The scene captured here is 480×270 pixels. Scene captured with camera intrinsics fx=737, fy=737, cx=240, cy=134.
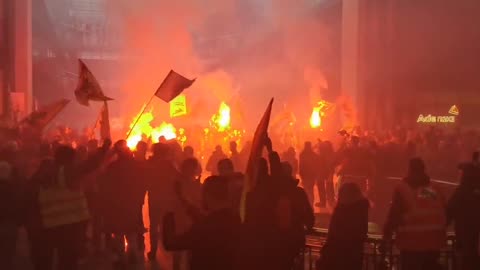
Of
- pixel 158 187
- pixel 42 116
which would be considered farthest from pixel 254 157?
pixel 42 116

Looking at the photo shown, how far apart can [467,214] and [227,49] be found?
35994mm

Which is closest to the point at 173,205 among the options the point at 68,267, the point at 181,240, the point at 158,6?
the point at 68,267

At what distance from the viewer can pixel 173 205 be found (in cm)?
796

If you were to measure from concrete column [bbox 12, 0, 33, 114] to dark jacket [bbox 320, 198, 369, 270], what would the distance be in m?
17.7

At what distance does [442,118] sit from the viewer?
26.3 meters

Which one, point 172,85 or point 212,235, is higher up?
point 172,85

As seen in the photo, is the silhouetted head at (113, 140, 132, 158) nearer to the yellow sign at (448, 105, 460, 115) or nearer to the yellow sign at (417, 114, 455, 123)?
the yellow sign at (448, 105, 460, 115)

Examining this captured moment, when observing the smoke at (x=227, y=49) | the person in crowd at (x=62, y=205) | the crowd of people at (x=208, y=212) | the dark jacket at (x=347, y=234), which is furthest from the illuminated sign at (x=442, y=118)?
the person in crowd at (x=62, y=205)

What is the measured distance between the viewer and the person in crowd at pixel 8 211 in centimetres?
618

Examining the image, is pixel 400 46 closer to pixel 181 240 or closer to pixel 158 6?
pixel 158 6

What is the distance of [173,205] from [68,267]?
172 centimetres

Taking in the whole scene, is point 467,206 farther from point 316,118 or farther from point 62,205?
point 316,118

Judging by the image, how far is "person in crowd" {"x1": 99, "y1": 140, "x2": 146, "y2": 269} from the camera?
26.1 feet

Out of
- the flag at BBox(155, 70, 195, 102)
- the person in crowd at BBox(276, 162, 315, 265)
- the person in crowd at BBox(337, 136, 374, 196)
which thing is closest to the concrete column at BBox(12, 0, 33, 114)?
the person in crowd at BBox(337, 136, 374, 196)
